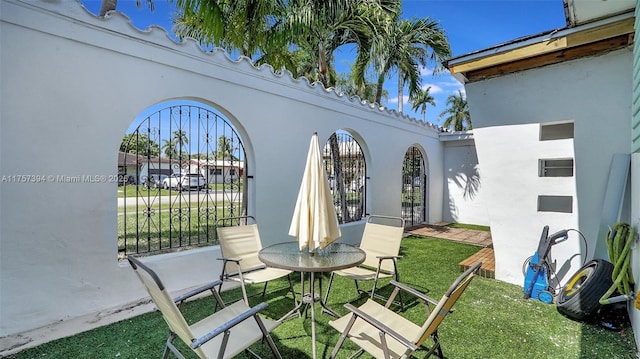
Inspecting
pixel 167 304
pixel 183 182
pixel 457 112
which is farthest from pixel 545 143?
pixel 457 112

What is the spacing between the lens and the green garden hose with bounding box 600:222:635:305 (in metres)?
3.72

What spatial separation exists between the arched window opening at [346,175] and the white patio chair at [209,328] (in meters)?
6.12

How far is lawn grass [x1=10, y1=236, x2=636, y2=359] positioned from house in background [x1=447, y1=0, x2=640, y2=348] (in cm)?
70

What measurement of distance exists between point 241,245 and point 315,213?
167 cm

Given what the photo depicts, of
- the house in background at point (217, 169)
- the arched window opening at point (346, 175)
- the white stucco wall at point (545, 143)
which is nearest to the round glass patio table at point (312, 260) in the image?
the house in background at point (217, 169)

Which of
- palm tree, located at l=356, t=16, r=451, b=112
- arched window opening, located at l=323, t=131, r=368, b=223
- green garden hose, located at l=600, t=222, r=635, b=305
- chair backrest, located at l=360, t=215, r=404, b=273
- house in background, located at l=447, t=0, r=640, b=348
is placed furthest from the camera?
palm tree, located at l=356, t=16, r=451, b=112

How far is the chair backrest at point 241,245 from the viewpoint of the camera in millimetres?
4590

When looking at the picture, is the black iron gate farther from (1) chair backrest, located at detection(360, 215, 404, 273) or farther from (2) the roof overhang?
(1) chair backrest, located at detection(360, 215, 404, 273)

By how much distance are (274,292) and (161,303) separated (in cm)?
284

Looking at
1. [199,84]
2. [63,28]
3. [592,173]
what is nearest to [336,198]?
[199,84]

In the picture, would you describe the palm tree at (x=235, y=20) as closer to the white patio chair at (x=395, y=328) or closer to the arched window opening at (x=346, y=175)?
the arched window opening at (x=346, y=175)

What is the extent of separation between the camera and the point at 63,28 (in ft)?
12.7

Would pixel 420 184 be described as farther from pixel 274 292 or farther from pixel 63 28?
pixel 63 28

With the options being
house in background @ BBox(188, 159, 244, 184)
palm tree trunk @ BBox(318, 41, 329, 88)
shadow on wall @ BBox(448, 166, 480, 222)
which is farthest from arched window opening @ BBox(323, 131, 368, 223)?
shadow on wall @ BBox(448, 166, 480, 222)
